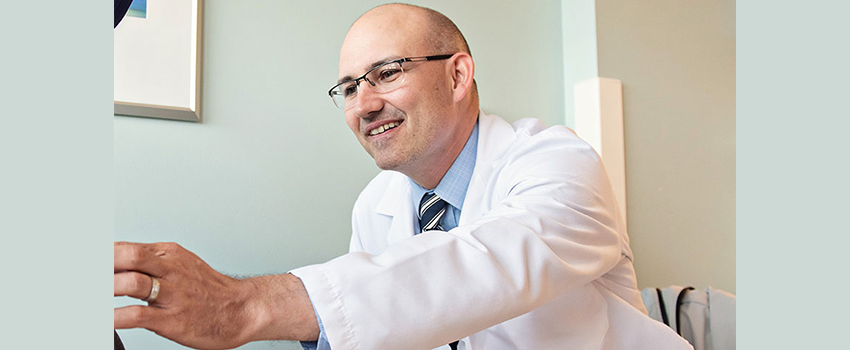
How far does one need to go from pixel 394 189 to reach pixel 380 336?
30.0 inches

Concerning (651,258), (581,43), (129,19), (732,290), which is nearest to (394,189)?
(129,19)

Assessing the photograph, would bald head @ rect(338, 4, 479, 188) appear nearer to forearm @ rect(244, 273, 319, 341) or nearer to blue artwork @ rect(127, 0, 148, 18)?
blue artwork @ rect(127, 0, 148, 18)

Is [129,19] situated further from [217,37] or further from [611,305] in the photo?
[611,305]

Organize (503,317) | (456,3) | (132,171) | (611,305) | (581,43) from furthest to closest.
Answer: (581,43)
(456,3)
(132,171)
(611,305)
(503,317)

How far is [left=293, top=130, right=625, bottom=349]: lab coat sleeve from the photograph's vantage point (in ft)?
1.59

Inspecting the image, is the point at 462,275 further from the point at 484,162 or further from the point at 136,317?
the point at 484,162

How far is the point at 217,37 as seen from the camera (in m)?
1.26

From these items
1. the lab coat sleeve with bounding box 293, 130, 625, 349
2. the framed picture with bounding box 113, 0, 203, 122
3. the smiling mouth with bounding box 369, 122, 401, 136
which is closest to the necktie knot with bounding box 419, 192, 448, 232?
the smiling mouth with bounding box 369, 122, 401, 136

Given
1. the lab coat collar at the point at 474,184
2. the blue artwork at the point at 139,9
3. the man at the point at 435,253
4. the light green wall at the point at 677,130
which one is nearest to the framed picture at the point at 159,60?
the blue artwork at the point at 139,9

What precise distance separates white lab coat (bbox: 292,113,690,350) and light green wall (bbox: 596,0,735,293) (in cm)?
69

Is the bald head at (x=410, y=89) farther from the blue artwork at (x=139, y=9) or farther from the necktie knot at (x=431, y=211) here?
the blue artwork at (x=139, y=9)

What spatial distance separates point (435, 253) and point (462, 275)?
0.10 feet

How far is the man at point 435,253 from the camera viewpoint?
43cm

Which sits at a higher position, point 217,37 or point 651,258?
point 217,37
